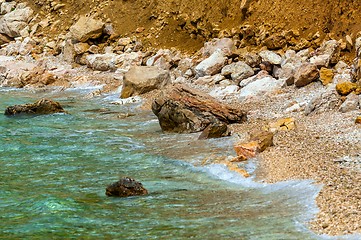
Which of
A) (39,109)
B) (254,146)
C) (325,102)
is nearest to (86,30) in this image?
(39,109)

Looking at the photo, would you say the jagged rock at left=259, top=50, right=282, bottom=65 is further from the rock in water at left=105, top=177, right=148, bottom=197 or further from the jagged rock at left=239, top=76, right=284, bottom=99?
the rock in water at left=105, top=177, right=148, bottom=197

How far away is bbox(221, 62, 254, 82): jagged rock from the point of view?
2238 cm

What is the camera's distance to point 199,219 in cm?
926

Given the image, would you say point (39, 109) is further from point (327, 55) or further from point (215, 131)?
point (327, 55)

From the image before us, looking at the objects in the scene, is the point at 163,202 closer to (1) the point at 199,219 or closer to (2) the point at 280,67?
(1) the point at 199,219

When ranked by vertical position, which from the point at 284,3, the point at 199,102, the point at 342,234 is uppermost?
the point at 284,3

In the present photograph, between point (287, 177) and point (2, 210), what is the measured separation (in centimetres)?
545

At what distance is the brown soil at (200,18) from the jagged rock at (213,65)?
90.0 inches

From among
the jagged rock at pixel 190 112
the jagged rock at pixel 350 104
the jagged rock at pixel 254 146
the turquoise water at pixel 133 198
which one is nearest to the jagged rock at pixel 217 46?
the jagged rock at pixel 190 112

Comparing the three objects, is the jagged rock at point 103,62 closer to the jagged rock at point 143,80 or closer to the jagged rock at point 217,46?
the jagged rock at point 217,46

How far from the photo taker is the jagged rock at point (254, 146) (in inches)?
514

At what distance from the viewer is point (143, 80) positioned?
24.0 metres

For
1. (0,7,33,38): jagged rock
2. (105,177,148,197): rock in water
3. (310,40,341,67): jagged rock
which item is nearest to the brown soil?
(0,7,33,38): jagged rock

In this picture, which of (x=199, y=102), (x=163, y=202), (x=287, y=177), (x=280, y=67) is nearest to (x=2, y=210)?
(x=163, y=202)
